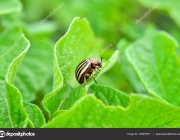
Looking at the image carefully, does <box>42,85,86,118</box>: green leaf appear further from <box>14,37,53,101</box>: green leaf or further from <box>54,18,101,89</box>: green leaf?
<box>14,37,53,101</box>: green leaf

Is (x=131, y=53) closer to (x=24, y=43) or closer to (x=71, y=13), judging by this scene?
(x=24, y=43)

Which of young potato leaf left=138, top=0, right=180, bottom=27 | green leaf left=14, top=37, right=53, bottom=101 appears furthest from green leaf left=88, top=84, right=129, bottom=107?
young potato leaf left=138, top=0, right=180, bottom=27

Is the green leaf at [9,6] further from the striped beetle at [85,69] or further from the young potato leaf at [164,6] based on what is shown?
the young potato leaf at [164,6]

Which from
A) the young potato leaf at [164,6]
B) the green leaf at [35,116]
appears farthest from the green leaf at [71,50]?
the young potato leaf at [164,6]

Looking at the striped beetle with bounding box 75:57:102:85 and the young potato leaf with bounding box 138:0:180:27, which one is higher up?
the young potato leaf with bounding box 138:0:180:27
